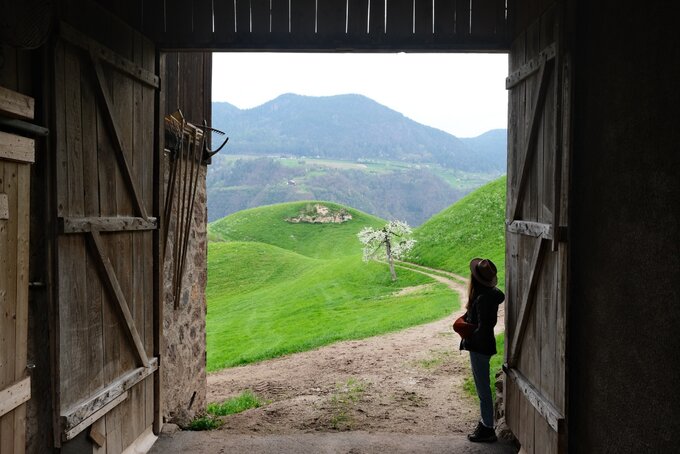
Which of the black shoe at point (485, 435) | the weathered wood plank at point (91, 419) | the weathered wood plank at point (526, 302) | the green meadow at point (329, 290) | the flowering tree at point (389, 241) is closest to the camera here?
the weathered wood plank at point (91, 419)

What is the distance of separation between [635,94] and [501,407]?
4.76 m

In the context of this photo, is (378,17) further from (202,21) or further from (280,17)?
(202,21)

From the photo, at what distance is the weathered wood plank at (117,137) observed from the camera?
17.7ft

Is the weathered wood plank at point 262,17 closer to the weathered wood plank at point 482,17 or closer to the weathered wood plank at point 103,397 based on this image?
the weathered wood plank at point 482,17

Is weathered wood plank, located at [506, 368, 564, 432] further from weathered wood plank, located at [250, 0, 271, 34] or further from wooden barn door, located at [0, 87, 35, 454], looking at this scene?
weathered wood plank, located at [250, 0, 271, 34]

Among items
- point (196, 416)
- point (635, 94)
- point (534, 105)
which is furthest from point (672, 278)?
point (196, 416)

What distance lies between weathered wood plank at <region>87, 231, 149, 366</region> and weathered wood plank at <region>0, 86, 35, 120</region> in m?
1.32

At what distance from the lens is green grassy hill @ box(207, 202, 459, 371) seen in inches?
777

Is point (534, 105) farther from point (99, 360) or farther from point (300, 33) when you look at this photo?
point (99, 360)

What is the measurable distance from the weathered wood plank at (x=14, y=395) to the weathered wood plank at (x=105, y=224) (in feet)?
4.10

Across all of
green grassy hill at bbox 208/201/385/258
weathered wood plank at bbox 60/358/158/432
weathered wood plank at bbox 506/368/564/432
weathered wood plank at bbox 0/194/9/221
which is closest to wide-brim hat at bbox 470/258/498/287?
weathered wood plank at bbox 506/368/564/432

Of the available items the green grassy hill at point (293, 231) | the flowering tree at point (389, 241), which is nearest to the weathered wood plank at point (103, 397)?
the flowering tree at point (389, 241)

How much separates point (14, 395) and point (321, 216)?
65.5 meters

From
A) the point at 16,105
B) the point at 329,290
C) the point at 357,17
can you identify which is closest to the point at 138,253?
the point at 16,105
